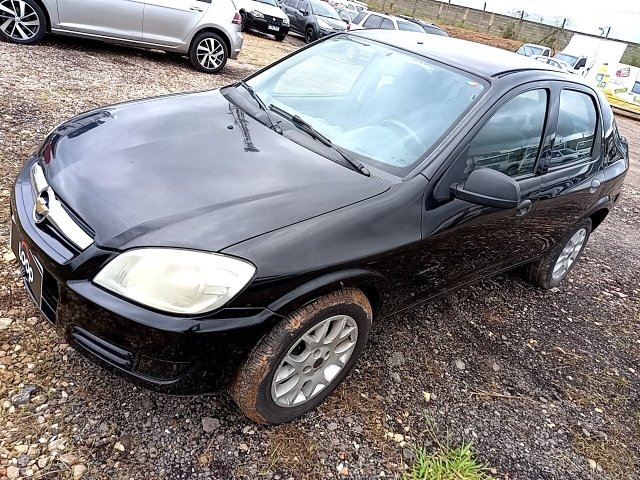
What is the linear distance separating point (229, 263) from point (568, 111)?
101 inches

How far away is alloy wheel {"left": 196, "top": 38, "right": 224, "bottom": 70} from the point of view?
8359 mm

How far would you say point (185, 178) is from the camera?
2145 mm

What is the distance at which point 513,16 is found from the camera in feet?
120

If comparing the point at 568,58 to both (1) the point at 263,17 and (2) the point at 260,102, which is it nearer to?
(1) the point at 263,17

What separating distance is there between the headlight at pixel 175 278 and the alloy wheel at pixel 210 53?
7387 millimetres

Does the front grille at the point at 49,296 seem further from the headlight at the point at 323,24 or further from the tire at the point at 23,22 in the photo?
the headlight at the point at 323,24

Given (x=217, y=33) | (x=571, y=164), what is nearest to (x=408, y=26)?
(x=217, y=33)

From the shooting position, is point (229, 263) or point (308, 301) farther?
point (308, 301)

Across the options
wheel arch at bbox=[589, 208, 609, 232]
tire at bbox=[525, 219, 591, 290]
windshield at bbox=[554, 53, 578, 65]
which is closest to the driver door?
tire at bbox=[525, 219, 591, 290]

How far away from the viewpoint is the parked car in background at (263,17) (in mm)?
15352

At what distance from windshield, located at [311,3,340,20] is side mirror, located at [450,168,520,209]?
685 inches

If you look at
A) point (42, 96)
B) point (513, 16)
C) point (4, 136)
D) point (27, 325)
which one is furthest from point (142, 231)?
point (513, 16)

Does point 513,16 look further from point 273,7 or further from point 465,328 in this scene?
point 465,328

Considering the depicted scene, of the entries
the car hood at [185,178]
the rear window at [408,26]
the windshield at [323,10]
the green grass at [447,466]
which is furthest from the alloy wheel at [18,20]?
the windshield at [323,10]
